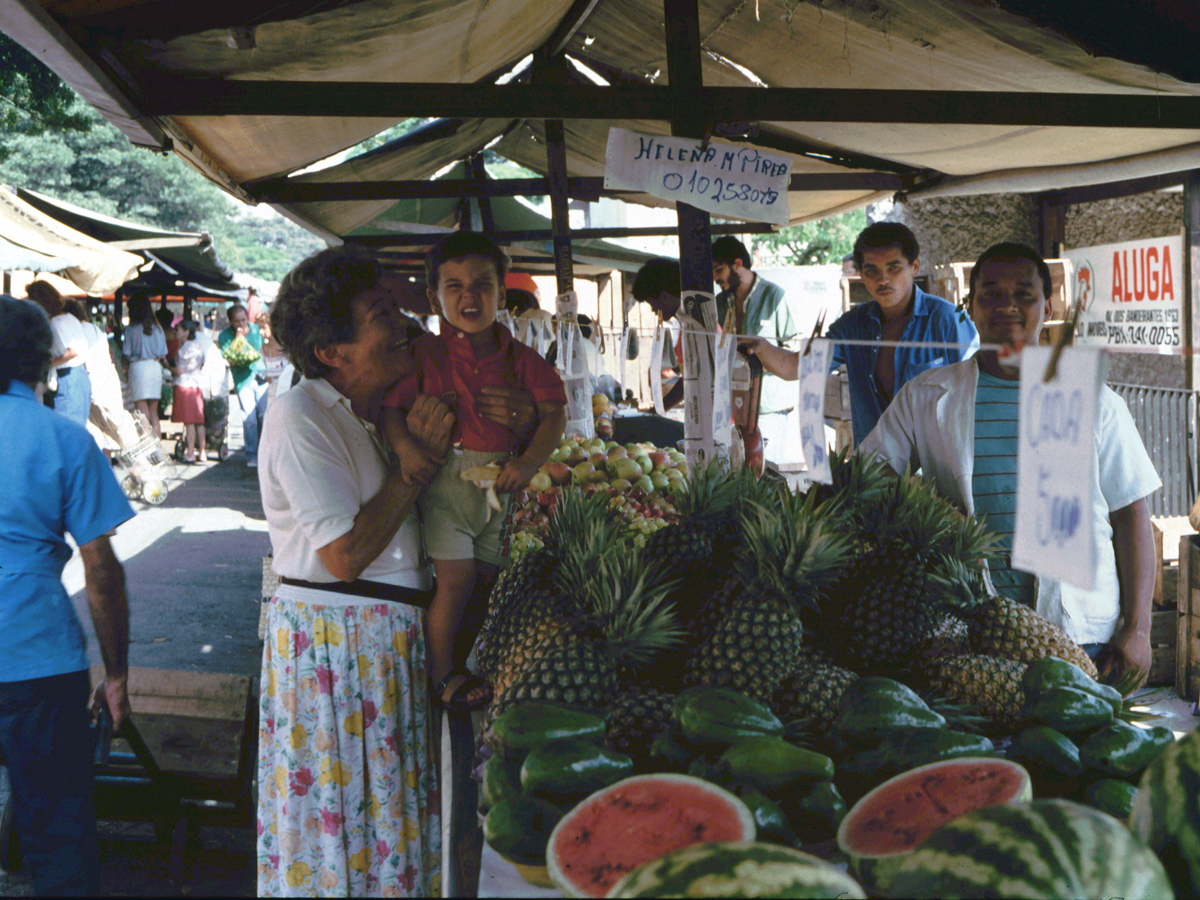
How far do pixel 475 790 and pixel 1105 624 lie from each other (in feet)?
Result: 6.00

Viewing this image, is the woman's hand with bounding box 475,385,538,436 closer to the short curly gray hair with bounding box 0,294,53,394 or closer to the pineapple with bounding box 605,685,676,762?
the short curly gray hair with bounding box 0,294,53,394

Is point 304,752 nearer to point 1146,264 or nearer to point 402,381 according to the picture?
point 402,381

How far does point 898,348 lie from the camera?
3627 mm

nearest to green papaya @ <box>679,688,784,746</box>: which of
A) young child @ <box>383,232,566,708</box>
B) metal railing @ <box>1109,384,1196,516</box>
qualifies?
young child @ <box>383,232,566,708</box>

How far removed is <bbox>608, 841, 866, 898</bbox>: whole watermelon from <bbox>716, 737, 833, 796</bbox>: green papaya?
0.34 metres

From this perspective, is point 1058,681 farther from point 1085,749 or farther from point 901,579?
point 901,579

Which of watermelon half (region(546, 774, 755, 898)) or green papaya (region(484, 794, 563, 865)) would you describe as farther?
green papaya (region(484, 794, 563, 865))

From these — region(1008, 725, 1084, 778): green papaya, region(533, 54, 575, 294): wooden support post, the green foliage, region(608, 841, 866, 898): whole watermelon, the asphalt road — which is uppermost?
the green foliage

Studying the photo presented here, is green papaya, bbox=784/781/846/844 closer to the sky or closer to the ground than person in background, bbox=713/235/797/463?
closer to the ground

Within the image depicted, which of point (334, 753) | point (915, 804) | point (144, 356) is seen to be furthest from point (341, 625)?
point (144, 356)

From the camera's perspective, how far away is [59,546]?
2645mm

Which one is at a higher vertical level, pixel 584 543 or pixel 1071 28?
pixel 1071 28

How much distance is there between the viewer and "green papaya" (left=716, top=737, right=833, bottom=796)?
133cm

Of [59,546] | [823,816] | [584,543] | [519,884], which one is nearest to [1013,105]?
[584,543]
